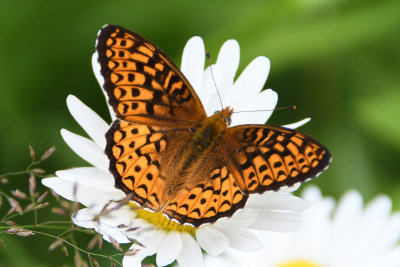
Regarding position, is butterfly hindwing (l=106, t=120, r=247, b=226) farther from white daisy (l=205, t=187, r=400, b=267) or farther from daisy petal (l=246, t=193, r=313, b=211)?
white daisy (l=205, t=187, r=400, b=267)

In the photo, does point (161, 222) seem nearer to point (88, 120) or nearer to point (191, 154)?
point (191, 154)

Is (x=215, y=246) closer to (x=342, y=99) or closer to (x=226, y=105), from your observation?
(x=226, y=105)

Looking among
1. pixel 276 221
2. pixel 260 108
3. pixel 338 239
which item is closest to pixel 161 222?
pixel 276 221

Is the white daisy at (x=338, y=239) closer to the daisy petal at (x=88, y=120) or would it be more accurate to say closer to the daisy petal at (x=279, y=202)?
the daisy petal at (x=279, y=202)

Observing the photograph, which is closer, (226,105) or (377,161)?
(226,105)

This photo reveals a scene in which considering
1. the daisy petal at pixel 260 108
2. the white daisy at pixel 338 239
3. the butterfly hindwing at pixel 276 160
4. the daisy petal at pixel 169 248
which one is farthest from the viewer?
the white daisy at pixel 338 239

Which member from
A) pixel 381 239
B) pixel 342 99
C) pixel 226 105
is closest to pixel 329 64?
pixel 342 99

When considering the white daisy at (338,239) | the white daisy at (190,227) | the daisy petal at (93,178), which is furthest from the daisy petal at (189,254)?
the white daisy at (338,239)
